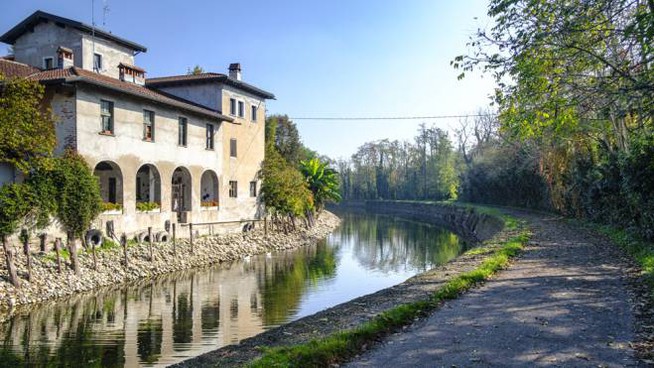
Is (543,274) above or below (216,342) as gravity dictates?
above

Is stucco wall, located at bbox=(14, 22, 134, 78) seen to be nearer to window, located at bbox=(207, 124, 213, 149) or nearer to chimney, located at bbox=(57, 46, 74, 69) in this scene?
chimney, located at bbox=(57, 46, 74, 69)

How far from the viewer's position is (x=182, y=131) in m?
26.7

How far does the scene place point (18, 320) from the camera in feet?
44.0

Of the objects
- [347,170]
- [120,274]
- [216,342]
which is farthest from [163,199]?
[347,170]

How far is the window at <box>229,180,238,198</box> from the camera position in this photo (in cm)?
3134

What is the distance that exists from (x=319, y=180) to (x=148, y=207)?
22356 mm

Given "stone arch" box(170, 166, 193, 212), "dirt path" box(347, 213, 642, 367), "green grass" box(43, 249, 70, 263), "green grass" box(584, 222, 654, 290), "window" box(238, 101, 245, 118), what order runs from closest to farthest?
"dirt path" box(347, 213, 642, 367)
"green grass" box(584, 222, 654, 290)
"green grass" box(43, 249, 70, 263)
"stone arch" box(170, 166, 193, 212)
"window" box(238, 101, 245, 118)

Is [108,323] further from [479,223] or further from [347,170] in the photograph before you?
[347,170]

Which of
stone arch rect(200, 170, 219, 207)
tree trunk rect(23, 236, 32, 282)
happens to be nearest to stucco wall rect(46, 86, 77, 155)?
tree trunk rect(23, 236, 32, 282)

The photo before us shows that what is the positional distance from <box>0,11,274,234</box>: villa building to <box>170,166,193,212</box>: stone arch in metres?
0.06

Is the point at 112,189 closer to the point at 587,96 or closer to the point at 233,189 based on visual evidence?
the point at 233,189

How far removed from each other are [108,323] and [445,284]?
9005 millimetres

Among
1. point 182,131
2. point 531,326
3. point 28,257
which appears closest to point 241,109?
point 182,131

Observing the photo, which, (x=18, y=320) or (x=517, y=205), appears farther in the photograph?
(x=517, y=205)
